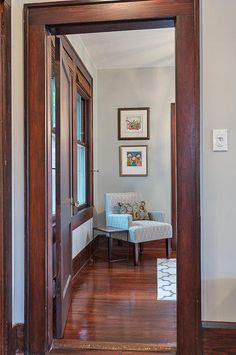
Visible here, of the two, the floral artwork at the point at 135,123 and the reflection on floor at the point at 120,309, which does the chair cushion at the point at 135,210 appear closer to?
the reflection on floor at the point at 120,309

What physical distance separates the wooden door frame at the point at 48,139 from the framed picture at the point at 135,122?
9.53 ft

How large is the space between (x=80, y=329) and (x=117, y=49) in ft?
10.9

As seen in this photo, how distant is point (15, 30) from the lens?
203 cm

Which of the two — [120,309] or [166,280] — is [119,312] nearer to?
[120,309]

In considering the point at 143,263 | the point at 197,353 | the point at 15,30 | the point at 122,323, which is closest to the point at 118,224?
the point at 143,263

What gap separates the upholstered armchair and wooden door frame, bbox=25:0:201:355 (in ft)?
7.07

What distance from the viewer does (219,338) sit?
1.91 meters

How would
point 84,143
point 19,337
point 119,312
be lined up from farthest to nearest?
point 84,143 < point 119,312 < point 19,337

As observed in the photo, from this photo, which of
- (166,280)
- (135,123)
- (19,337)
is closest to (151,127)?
(135,123)

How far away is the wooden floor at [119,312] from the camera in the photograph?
223 cm

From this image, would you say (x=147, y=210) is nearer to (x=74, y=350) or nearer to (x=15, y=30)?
(x=74, y=350)

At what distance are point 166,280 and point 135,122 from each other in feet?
7.96

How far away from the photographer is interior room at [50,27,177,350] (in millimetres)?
2414

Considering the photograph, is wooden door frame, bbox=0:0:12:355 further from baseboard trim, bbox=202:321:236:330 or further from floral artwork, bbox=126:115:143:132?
floral artwork, bbox=126:115:143:132
